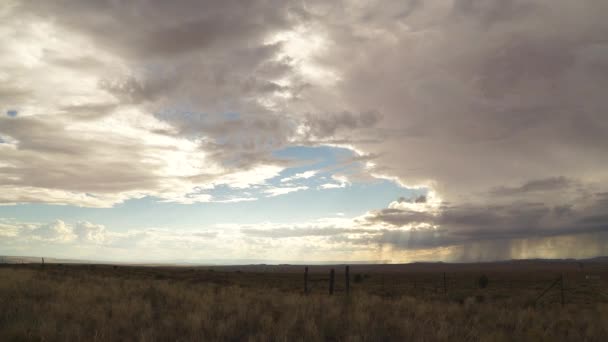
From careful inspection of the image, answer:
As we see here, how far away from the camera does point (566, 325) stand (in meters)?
14.4

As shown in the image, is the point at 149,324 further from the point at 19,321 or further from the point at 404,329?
the point at 404,329

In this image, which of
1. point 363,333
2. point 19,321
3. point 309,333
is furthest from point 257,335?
point 19,321

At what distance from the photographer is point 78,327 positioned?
997 centimetres

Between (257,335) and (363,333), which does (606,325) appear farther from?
(257,335)

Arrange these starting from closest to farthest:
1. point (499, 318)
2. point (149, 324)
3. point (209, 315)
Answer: point (149, 324), point (209, 315), point (499, 318)

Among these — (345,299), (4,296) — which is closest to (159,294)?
(4,296)

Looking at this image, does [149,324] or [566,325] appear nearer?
[149,324]


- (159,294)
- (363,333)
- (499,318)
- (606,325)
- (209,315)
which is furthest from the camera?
(159,294)

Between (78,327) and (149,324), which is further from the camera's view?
(149,324)

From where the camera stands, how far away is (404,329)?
11.0 metres

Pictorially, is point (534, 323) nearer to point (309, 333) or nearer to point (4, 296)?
point (309, 333)

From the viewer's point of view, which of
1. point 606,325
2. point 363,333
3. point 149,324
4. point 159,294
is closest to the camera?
point 363,333

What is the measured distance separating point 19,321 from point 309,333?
7423 mm

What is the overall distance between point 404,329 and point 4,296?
14.7 m
